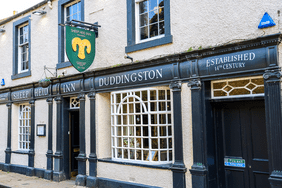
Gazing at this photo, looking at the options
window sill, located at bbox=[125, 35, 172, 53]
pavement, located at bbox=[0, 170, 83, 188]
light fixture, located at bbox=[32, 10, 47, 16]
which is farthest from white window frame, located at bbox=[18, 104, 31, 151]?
window sill, located at bbox=[125, 35, 172, 53]

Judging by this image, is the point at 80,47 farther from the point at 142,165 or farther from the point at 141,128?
the point at 142,165

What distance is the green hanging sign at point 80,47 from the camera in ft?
24.9

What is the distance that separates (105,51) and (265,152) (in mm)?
5115

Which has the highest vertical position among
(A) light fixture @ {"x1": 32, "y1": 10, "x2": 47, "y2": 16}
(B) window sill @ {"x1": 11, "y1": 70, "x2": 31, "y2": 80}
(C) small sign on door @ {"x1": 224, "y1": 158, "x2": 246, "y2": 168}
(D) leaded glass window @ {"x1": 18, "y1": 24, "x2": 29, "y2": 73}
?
(A) light fixture @ {"x1": 32, "y1": 10, "x2": 47, "y2": 16}

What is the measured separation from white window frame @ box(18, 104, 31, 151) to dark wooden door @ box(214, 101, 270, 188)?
26.2ft

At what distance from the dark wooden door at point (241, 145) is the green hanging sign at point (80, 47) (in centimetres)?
398

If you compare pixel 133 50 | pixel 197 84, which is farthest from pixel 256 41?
pixel 133 50

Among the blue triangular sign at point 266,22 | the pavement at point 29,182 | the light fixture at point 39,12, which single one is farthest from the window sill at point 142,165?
the light fixture at point 39,12

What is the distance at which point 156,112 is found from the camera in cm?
688

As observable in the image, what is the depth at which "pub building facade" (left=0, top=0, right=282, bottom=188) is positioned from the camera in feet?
18.0

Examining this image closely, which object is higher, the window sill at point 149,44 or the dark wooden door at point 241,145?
the window sill at point 149,44

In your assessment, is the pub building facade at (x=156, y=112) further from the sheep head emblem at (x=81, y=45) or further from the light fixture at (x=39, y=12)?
the sheep head emblem at (x=81, y=45)

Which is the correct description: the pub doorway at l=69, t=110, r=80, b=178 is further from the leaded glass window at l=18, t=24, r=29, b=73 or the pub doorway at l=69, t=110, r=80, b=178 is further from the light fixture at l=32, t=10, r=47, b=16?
the light fixture at l=32, t=10, r=47, b=16

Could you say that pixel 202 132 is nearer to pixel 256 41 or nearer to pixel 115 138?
pixel 256 41
